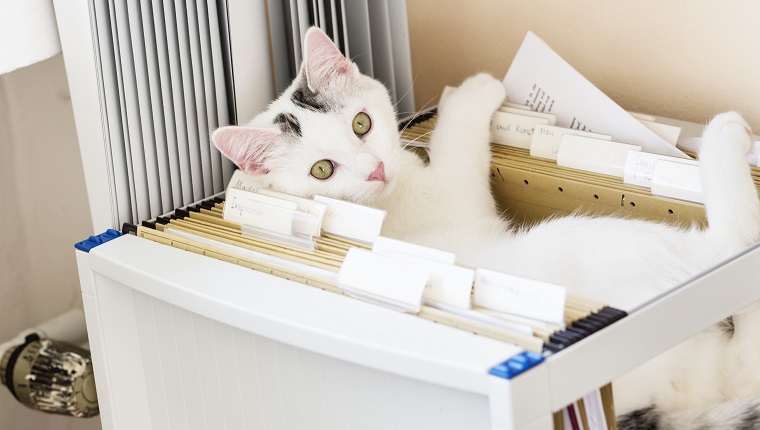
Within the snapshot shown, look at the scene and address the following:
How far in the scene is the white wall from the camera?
1.52 metres

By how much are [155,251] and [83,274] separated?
12 cm

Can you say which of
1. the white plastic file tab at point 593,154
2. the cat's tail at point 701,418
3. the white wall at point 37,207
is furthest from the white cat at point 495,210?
the white wall at point 37,207

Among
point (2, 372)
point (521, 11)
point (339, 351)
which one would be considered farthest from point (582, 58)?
point (2, 372)

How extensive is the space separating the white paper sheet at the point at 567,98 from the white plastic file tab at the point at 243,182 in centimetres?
42

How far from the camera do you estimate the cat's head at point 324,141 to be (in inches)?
43.9

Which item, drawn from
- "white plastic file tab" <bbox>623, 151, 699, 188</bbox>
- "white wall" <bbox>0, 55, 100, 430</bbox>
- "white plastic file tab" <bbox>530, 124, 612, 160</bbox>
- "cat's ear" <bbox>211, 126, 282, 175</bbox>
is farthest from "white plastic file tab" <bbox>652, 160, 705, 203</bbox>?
"white wall" <bbox>0, 55, 100, 430</bbox>

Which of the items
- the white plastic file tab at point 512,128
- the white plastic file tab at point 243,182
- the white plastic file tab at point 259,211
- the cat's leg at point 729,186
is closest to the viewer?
the cat's leg at point 729,186

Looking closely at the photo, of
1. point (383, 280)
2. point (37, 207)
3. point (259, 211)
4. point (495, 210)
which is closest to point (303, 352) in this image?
point (383, 280)

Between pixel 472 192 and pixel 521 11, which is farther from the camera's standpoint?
pixel 521 11

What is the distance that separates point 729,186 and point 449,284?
347 millimetres

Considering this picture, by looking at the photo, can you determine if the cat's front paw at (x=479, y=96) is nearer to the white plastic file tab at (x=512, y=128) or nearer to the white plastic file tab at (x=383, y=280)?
the white plastic file tab at (x=512, y=128)

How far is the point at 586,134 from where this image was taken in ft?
3.93

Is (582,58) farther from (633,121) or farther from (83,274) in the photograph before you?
(83,274)

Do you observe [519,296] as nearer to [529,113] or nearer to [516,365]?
[516,365]
